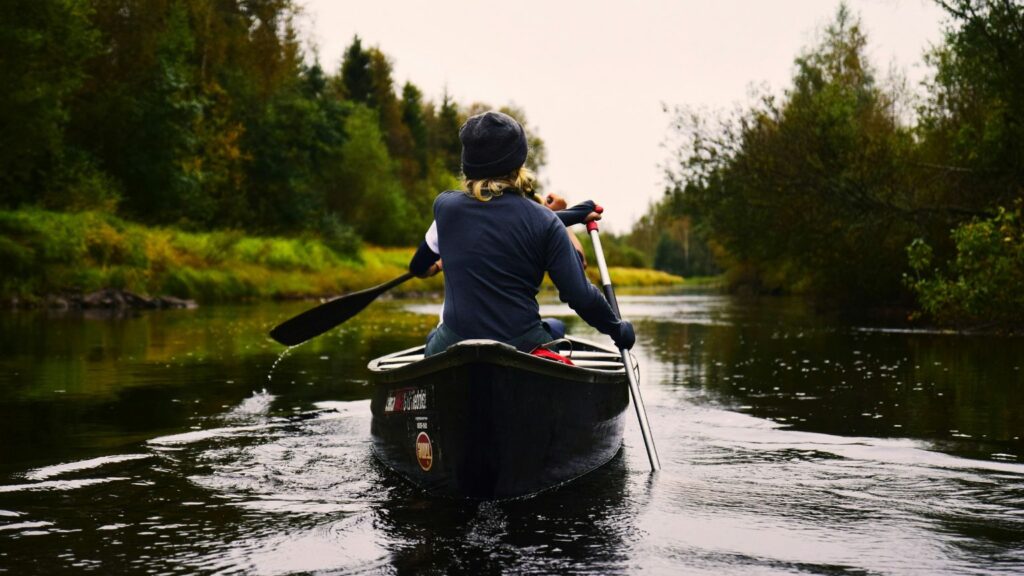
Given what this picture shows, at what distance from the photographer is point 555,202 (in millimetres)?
6785

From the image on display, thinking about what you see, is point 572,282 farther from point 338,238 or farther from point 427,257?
point 338,238

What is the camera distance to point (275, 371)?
12.7 metres

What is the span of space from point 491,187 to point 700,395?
18.2 feet

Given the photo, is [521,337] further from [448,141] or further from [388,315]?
[448,141]

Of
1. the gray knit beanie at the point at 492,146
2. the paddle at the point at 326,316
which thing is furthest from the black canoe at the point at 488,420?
the paddle at the point at 326,316

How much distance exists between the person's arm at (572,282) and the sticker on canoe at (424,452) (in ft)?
3.22

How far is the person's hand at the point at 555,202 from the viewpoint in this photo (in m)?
6.64

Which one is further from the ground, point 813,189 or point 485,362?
point 813,189

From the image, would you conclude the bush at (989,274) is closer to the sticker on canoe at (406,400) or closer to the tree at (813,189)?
the tree at (813,189)

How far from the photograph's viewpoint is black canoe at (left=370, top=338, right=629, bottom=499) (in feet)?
16.4

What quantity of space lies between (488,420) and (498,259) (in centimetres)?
87

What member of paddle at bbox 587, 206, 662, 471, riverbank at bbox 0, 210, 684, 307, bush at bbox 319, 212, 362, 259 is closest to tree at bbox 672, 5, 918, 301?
riverbank at bbox 0, 210, 684, 307

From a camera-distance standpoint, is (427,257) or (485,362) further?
(427,257)

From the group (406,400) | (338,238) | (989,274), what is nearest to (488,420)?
(406,400)
